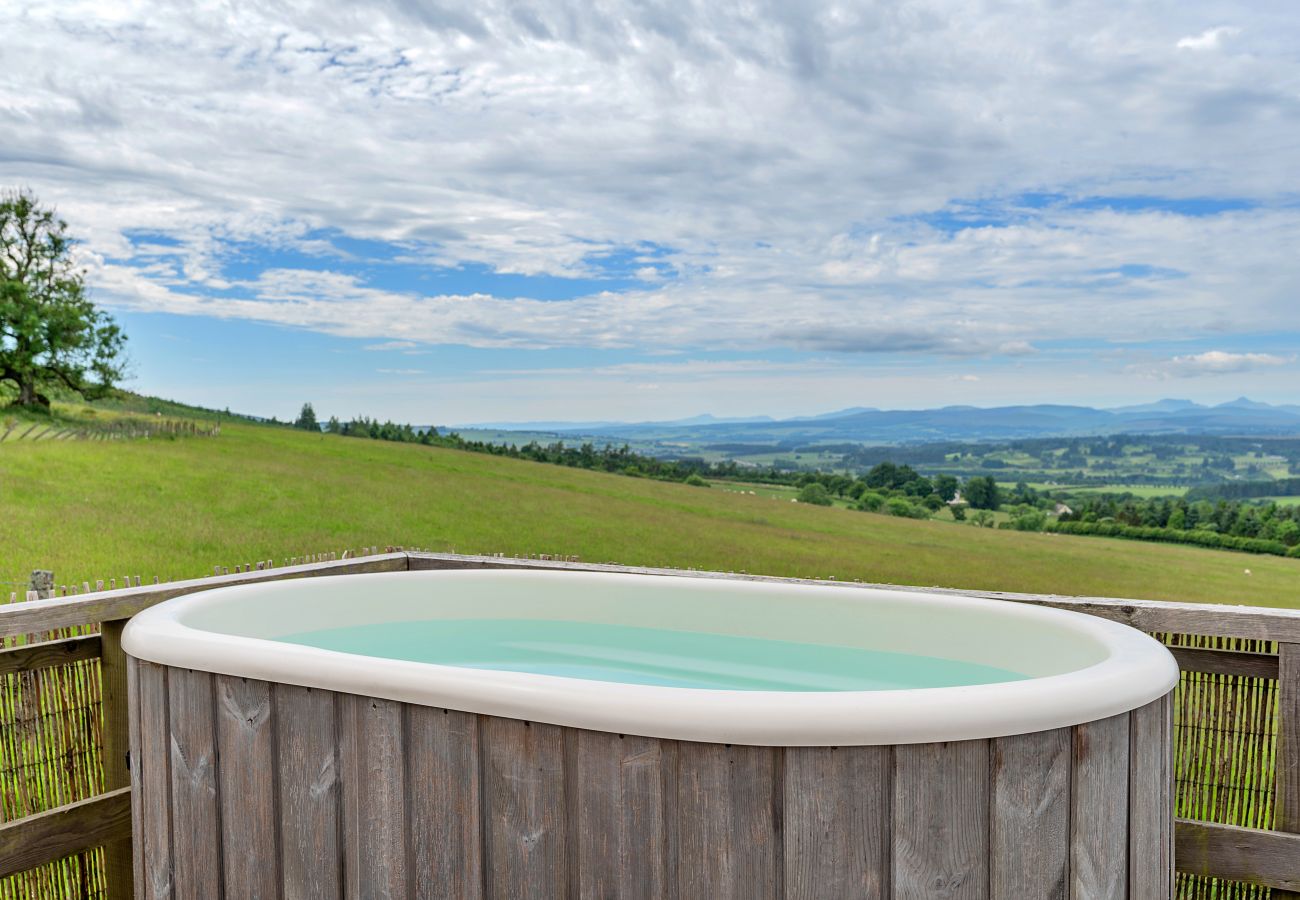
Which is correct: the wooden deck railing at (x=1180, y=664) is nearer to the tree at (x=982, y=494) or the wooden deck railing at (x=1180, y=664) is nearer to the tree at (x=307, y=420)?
the tree at (x=982, y=494)

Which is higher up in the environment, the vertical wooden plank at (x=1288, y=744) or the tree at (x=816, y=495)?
the vertical wooden plank at (x=1288, y=744)

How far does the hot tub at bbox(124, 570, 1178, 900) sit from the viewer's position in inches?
49.8

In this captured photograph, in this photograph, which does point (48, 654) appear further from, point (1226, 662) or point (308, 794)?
point (1226, 662)

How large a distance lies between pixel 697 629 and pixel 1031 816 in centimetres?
129

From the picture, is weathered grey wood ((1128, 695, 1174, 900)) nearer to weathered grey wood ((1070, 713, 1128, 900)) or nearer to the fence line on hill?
weathered grey wood ((1070, 713, 1128, 900))

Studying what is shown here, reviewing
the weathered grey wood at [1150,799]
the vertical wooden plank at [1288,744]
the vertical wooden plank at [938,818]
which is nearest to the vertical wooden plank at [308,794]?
the vertical wooden plank at [938,818]

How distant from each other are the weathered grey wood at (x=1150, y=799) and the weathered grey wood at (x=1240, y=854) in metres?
0.46

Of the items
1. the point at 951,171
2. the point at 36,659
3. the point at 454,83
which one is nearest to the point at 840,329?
the point at 951,171

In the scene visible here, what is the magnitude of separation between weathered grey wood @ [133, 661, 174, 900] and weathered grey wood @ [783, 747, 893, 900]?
1.22 m

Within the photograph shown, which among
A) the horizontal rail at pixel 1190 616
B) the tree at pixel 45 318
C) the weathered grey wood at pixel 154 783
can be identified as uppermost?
the tree at pixel 45 318

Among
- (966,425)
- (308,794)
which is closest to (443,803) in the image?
(308,794)

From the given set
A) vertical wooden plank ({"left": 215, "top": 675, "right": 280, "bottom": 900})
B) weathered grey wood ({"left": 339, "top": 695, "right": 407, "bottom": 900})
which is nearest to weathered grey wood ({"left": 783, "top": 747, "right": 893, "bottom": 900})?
weathered grey wood ({"left": 339, "top": 695, "right": 407, "bottom": 900})

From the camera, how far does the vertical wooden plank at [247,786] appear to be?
163 centimetres

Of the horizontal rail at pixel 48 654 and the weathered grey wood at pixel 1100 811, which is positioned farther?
the horizontal rail at pixel 48 654
